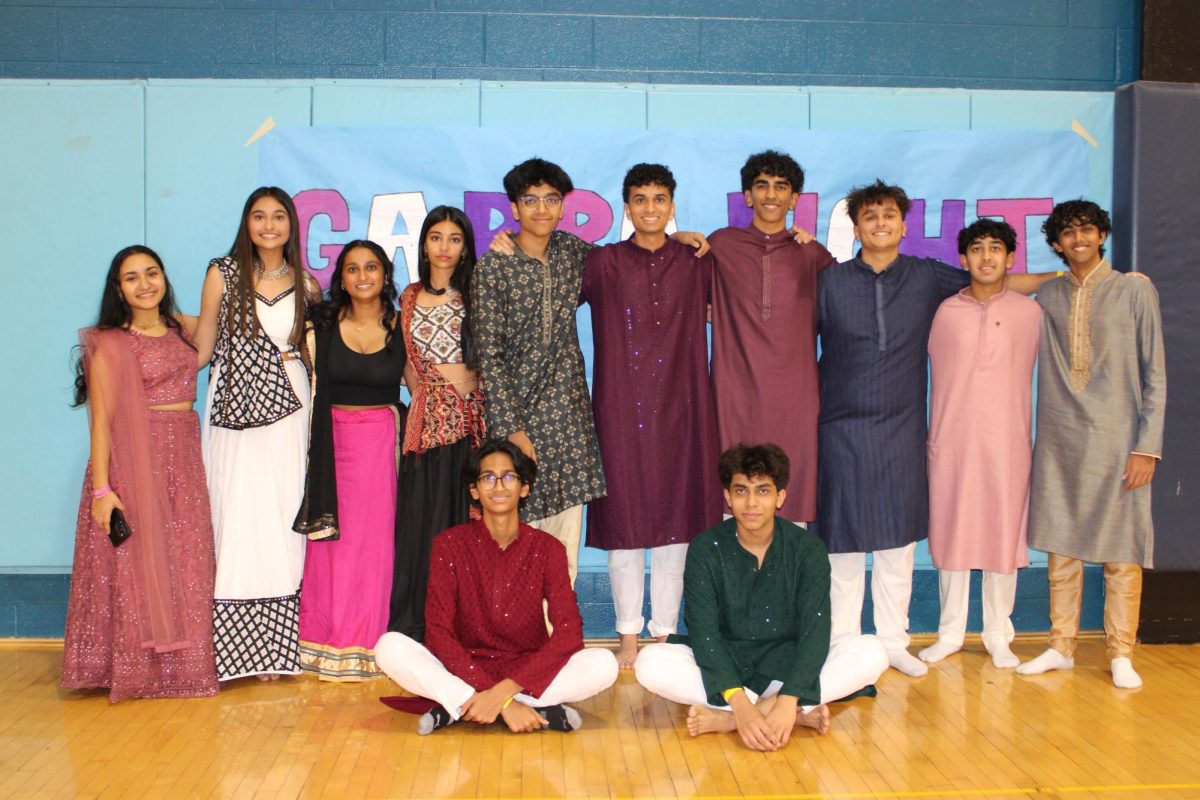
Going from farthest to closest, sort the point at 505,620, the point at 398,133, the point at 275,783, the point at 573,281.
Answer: the point at 398,133 < the point at 573,281 < the point at 505,620 < the point at 275,783

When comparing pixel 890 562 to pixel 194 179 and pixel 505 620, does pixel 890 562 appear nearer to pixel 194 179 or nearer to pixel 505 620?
pixel 505 620

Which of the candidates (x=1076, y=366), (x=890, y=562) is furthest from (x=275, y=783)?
(x=1076, y=366)

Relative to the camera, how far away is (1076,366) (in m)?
→ 3.79

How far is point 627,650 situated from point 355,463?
112 cm

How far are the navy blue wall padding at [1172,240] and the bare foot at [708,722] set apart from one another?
2099mm

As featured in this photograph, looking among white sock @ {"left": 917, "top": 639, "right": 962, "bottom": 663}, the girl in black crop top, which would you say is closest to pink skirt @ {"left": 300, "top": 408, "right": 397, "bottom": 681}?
the girl in black crop top

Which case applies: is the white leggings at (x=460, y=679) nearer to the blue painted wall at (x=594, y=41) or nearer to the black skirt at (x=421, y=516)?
the black skirt at (x=421, y=516)

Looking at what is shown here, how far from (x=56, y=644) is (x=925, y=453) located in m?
3.26

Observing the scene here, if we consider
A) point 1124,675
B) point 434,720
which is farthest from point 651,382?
point 1124,675

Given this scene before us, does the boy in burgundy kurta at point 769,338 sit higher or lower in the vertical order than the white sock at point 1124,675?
higher

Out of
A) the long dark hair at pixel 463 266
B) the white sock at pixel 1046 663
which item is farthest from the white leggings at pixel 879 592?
the long dark hair at pixel 463 266

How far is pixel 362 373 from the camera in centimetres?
363

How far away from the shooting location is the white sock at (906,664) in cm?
372

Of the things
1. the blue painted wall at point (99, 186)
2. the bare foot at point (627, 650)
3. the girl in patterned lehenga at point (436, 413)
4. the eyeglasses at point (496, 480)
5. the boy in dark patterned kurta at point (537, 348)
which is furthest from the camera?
the blue painted wall at point (99, 186)
